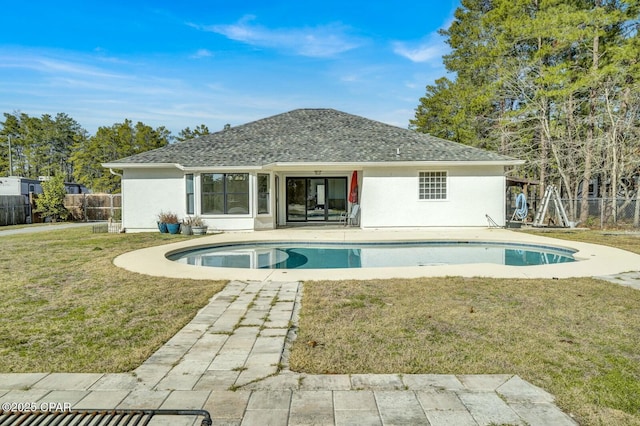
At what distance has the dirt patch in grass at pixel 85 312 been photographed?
12.0 ft

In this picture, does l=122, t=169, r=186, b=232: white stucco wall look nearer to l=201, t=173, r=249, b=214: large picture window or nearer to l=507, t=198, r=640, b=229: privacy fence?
l=201, t=173, r=249, b=214: large picture window

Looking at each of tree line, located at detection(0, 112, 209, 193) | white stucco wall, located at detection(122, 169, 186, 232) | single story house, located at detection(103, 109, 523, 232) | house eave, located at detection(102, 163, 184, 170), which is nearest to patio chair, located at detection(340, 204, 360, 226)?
single story house, located at detection(103, 109, 523, 232)

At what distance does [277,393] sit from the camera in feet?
9.66

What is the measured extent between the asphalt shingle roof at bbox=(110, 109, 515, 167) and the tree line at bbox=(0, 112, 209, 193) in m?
23.4

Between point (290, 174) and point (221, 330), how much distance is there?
14.0 metres

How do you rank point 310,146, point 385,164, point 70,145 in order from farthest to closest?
point 70,145, point 310,146, point 385,164

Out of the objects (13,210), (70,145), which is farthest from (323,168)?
(70,145)

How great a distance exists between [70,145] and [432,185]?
49.3 metres

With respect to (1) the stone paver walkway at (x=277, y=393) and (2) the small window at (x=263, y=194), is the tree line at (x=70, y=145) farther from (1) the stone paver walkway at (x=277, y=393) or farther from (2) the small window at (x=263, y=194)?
(1) the stone paver walkway at (x=277, y=393)

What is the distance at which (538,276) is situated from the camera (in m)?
7.29

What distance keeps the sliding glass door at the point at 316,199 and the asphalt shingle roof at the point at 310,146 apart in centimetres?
189

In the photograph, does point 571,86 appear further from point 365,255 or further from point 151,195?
point 151,195

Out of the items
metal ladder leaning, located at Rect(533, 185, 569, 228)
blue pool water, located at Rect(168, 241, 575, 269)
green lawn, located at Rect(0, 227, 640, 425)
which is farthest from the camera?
metal ladder leaning, located at Rect(533, 185, 569, 228)

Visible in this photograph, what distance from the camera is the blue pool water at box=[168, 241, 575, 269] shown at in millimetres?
10289
